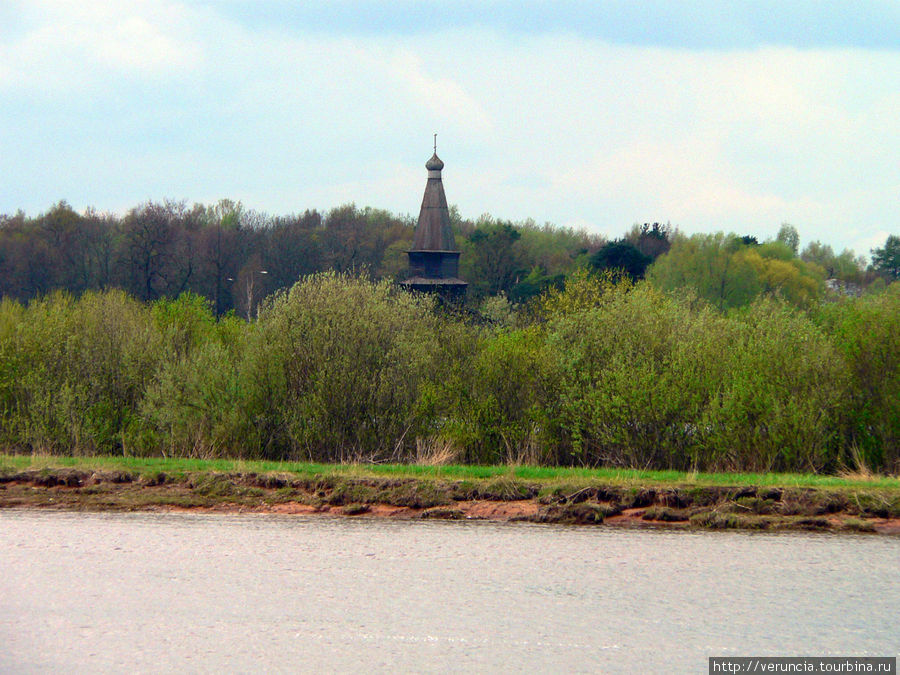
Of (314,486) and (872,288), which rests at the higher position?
(872,288)

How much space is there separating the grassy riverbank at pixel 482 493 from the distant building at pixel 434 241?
165 ft

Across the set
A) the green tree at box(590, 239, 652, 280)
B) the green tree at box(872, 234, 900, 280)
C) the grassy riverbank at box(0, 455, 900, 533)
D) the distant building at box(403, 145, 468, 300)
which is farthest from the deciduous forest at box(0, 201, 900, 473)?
the green tree at box(872, 234, 900, 280)

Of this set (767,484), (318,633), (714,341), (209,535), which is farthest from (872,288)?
(318,633)

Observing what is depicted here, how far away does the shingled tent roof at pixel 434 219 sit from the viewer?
71.4m

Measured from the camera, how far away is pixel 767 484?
19.0 metres

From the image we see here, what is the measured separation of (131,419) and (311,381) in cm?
585

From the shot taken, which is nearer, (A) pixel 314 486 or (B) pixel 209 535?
(B) pixel 209 535

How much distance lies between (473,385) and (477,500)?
7.52 meters

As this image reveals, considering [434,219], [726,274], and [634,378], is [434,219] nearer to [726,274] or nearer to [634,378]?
[726,274]

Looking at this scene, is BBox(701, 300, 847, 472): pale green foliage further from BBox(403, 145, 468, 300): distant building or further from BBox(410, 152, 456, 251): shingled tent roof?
BBox(410, 152, 456, 251): shingled tent roof

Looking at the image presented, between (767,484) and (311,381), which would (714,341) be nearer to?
(767,484)

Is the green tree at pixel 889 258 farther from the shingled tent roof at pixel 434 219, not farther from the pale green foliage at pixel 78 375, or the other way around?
the pale green foliage at pixel 78 375

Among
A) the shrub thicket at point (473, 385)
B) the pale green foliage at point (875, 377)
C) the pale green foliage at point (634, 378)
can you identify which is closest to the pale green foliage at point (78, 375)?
the shrub thicket at point (473, 385)

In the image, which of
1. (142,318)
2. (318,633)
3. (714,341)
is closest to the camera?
(318,633)
